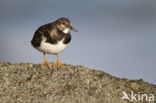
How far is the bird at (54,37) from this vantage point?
7738mm

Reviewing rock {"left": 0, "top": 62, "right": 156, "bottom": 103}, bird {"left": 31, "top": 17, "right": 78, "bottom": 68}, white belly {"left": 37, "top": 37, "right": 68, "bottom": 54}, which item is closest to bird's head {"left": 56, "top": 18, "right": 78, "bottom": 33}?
bird {"left": 31, "top": 17, "right": 78, "bottom": 68}

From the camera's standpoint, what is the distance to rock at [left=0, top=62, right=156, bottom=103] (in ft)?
24.9

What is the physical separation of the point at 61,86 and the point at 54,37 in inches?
56.6

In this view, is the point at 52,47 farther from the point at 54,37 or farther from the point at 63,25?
the point at 63,25

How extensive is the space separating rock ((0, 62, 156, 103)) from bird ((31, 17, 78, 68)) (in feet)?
2.56

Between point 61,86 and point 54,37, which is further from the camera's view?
A: point 61,86

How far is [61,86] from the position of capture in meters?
7.92

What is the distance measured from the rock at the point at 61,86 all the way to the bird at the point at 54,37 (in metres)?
0.78

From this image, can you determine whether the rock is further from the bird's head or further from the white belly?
the bird's head

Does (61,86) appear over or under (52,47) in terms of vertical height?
under

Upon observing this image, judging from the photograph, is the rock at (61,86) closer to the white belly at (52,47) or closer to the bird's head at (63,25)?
the white belly at (52,47)

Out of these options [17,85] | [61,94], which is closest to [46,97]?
[61,94]

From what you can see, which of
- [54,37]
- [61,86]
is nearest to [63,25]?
[54,37]

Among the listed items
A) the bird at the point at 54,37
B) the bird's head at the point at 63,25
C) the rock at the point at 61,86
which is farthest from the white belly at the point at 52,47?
the rock at the point at 61,86
